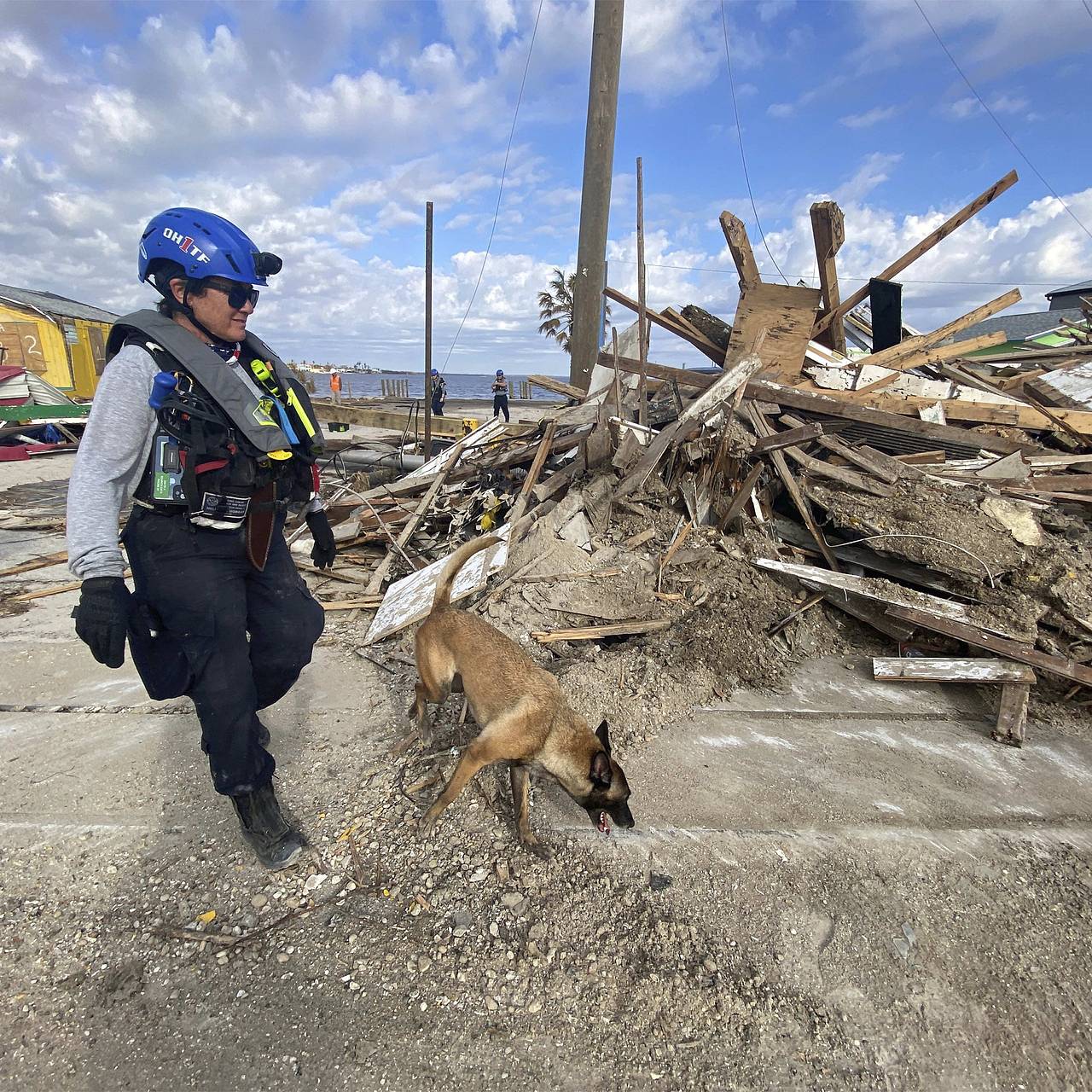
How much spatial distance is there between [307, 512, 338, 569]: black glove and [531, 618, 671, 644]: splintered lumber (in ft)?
5.33

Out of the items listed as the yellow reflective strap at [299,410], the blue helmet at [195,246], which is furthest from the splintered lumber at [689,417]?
the blue helmet at [195,246]

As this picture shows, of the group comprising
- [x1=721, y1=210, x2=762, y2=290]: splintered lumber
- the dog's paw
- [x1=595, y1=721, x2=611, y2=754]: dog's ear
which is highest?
[x1=721, y1=210, x2=762, y2=290]: splintered lumber

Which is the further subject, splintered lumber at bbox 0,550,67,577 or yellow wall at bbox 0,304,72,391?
yellow wall at bbox 0,304,72,391

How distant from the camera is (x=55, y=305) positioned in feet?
83.3

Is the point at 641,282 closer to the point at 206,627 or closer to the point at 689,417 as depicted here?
the point at 689,417

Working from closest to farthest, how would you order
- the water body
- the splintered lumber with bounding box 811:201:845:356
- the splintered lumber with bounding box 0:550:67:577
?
the splintered lumber with bounding box 0:550:67:577, the splintered lumber with bounding box 811:201:845:356, the water body

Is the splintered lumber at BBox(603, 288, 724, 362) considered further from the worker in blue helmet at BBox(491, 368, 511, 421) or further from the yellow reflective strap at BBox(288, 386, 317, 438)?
the worker in blue helmet at BBox(491, 368, 511, 421)

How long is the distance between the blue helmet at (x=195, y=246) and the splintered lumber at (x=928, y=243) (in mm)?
6971

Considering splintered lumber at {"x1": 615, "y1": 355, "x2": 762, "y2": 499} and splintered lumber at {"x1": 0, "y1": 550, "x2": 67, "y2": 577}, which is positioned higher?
splintered lumber at {"x1": 615, "y1": 355, "x2": 762, "y2": 499}

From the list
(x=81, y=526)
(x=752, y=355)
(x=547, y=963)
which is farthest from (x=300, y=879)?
(x=752, y=355)

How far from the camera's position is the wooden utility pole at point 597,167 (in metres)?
8.67

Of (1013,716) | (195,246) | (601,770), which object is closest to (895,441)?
(1013,716)

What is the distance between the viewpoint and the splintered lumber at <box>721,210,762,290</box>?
678 centimetres

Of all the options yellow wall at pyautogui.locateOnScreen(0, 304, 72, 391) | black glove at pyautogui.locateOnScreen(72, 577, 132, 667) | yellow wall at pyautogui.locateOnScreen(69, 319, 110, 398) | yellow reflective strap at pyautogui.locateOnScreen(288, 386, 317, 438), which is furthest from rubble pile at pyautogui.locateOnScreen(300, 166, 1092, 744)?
yellow wall at pyautogui.locateOnScreen(69, 319, 110, 398)
